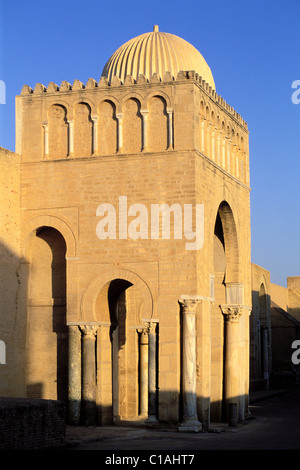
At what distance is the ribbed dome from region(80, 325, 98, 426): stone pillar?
655 cm

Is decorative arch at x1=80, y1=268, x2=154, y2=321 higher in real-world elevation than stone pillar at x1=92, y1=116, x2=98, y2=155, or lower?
lower

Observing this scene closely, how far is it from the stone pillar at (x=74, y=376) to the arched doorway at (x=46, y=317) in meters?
0.96

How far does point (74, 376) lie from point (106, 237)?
10.1ft

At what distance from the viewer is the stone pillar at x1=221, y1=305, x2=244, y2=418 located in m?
22.2

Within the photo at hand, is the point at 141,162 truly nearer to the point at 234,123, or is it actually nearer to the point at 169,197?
the point at 169,197

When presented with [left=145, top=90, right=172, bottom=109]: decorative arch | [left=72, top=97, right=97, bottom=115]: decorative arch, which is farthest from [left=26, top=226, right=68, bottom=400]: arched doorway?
[left=145, top=90, right=172, bottom=109]: decorative arch

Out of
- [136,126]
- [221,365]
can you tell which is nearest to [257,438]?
[221,365]

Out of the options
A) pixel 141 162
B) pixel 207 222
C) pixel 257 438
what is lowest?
pixel 257 438

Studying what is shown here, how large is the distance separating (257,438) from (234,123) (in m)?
8.93

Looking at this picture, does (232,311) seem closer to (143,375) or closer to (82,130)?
(143,375)

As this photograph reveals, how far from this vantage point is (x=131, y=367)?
24.8 meters

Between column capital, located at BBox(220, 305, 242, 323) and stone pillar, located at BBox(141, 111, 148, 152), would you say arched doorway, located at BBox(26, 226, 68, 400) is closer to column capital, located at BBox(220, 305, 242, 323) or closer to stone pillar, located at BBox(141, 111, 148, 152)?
stone pillar, located at BBox(141, 111, 148, 152)

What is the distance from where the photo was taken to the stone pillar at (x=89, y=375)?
19125mm

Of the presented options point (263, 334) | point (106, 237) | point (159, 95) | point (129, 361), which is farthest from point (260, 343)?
point (159, 95)
